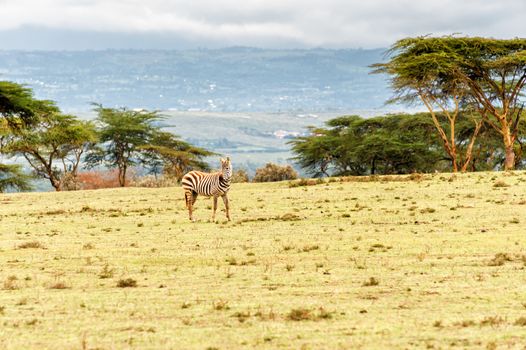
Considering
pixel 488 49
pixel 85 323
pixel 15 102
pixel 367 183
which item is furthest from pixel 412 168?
pixel 85 323

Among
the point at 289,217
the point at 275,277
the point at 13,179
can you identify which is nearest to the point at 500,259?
the point at 275,277

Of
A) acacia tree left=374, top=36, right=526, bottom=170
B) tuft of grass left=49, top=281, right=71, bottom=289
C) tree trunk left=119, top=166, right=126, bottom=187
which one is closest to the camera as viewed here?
tuft of grass left=49, top=281, right=71, bottom=289

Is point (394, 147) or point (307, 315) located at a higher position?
point (394, 147)

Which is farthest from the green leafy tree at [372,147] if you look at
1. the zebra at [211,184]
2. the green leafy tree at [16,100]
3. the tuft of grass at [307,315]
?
the tuft of grass at [307,315]

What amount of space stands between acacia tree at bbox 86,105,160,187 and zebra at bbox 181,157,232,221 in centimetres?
4807

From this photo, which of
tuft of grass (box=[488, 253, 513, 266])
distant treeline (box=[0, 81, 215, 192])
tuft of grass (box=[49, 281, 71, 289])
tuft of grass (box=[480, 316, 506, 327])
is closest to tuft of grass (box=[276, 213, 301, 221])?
tuft of grass (box=[488, 253, 513, 266])

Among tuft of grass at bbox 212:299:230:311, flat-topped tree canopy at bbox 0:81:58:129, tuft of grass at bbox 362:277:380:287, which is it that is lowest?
tuft of grass at bbox 212:299:230:311

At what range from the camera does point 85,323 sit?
13008mm

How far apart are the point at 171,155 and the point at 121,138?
17.3 ft

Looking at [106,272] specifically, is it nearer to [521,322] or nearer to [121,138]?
[521,322]

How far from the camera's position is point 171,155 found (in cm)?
7981

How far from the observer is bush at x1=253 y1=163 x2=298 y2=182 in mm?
75188

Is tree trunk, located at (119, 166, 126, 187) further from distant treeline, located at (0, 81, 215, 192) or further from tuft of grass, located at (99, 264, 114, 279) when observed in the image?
tuft of grass, located at (99, 264, 114, 279)

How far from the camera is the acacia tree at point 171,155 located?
78.8 m
